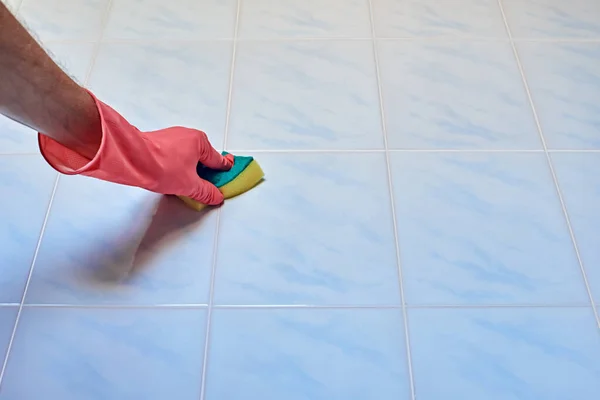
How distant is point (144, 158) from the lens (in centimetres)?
82

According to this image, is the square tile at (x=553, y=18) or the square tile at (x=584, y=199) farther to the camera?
the square tile at (x=553, y=18)

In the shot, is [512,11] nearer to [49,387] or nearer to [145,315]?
[145,315]

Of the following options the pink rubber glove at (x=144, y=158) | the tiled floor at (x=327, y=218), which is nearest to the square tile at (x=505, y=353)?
the tiled floor at (x=327, y=218)

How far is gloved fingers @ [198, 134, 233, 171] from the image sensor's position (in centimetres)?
96

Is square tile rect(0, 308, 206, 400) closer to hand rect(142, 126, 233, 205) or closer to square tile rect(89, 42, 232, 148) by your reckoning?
hand rect(142, 126, 233, 205)

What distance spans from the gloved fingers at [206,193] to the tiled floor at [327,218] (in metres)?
0.03

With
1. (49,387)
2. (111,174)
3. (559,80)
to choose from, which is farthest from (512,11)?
(49,387)

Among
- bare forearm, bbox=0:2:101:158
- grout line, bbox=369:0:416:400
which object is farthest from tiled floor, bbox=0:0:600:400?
bare forearm, bbox=0:2:101:158

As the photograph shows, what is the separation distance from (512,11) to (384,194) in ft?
1.98

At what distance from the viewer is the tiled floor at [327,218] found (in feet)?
2.89

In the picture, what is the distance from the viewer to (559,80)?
117 cm

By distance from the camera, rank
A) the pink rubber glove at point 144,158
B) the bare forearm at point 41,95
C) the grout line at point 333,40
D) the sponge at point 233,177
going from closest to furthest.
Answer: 1. the bare forearm at point 41,95
2. the pink rubber glove at point 144,158
3. the sponge at point 233,177
4. the grout line at point 333,40

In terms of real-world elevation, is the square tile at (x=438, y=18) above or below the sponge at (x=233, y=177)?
above

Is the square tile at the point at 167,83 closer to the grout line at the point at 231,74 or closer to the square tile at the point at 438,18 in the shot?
the grout line at the point at 231,74
